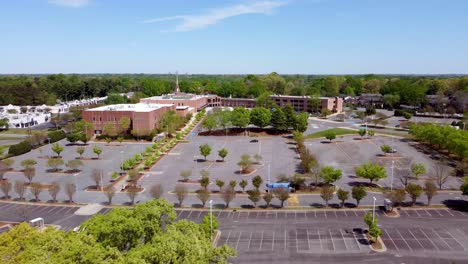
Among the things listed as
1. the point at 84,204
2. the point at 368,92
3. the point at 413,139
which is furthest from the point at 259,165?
the point at 368,92

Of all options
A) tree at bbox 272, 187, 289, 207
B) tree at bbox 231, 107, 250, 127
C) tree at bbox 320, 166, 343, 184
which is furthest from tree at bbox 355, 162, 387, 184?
tree at bbox 231, 107, 250, 127

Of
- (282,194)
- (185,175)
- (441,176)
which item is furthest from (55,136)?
(441,176)

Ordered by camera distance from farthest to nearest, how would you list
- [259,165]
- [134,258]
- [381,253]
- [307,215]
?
[259,165]
[307,215]
[381,253]
[134,258]

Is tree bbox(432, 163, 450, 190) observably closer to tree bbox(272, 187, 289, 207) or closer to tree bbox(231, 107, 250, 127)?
tree bbox(272, 187, 289, 207)

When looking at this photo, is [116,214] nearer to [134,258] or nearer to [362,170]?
[134,258]

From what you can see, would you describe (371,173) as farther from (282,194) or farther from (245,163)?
(245,163)
